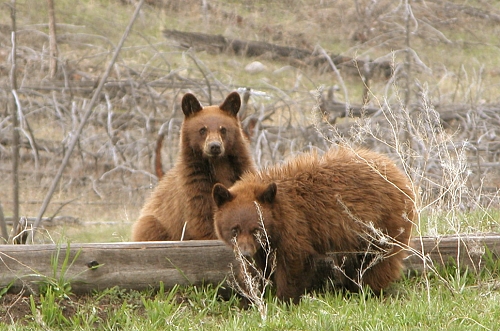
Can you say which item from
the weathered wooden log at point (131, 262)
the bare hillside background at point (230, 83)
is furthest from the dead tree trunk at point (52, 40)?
the weathered wooden log at point (131, 262)

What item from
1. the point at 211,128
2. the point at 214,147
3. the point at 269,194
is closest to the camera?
the point at 269,194

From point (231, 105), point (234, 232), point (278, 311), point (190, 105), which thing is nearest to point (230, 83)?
point (231, 105)

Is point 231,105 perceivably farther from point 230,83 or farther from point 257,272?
point 230,83

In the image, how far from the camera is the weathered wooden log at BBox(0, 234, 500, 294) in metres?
5.42

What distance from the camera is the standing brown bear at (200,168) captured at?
640cm

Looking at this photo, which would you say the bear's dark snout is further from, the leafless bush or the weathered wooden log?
the leafless bush

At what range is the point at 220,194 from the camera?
5.55 metres

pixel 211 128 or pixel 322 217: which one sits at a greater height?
pixel 211 128

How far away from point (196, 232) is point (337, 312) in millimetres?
1780

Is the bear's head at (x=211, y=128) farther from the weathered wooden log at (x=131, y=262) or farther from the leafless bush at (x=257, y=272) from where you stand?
the leafless bush at (x=257, y=272)

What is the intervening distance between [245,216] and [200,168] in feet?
4.05

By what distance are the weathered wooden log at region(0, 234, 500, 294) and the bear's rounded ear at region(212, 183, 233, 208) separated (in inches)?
15.7

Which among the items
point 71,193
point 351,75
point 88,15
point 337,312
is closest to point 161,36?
point 88,15

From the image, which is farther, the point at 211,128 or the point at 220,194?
the point at 211,128
